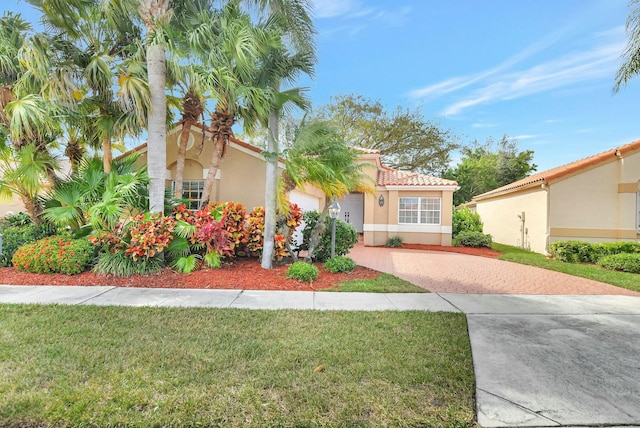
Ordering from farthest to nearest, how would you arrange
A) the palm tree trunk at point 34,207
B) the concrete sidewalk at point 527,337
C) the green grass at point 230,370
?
the palm tree trunk at point 34,207, the concrete sidewalk at point 527,337, the green grass at point 230,370

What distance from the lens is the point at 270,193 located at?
Answer: 8016 millimetres

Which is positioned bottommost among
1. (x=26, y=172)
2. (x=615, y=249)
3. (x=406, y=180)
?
(x=615, y=249)

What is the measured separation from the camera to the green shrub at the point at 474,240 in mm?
15945

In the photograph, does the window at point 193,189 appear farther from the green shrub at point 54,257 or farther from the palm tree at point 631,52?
the palm tree at point 631,52

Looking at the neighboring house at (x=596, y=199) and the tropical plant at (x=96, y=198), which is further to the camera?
the neighboring house at (x=596, y=199)

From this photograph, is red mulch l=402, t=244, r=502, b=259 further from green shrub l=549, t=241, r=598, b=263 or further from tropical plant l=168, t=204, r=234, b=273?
tropical plant l=168, t=204, r=234, b=273

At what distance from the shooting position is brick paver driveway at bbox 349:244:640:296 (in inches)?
289

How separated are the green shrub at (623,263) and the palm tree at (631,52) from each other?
18.2ft

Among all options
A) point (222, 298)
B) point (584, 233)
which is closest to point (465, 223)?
point (584, 233)

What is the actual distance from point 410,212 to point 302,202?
681 cm

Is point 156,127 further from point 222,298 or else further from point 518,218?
point 518,218

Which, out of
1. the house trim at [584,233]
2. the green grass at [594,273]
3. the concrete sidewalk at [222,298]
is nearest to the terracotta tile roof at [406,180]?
the house trim at [584,233]

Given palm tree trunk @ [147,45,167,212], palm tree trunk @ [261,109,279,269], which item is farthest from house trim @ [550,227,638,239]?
palm tree trunk @ [147,45,167,212]

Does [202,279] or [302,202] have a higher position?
[302,202]
